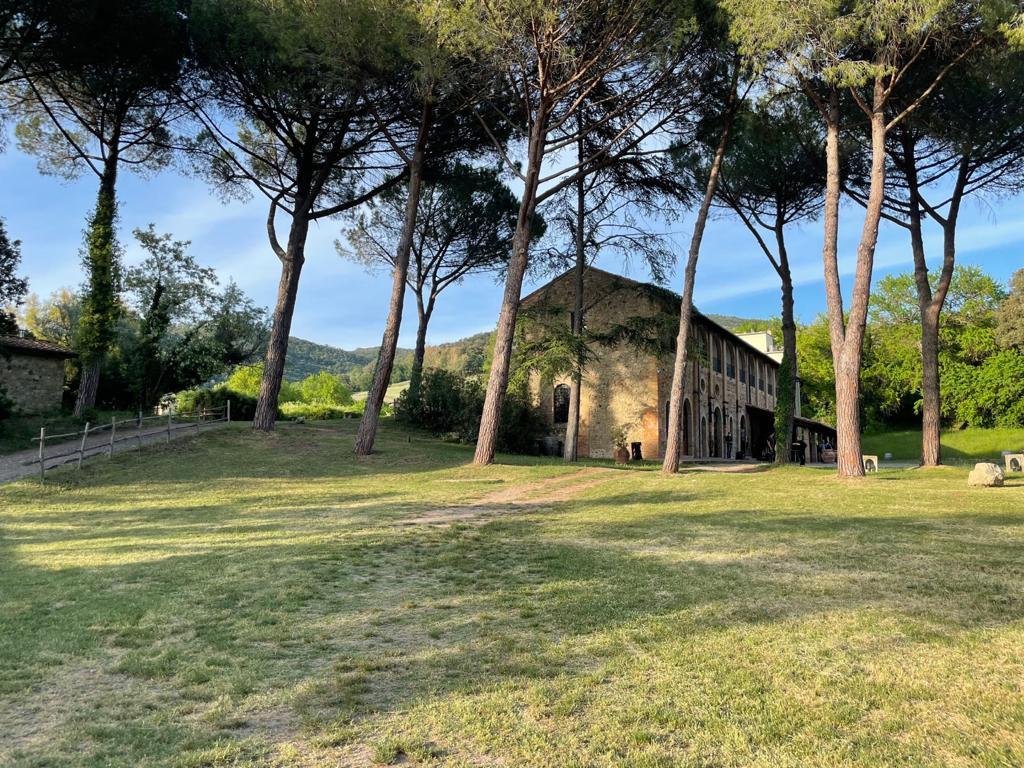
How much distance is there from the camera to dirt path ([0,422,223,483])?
13464 mm

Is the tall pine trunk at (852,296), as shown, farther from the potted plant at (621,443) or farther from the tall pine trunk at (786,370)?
the potted plant at (621,443)

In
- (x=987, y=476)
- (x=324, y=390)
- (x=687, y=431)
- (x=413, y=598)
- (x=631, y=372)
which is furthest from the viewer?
(x=324, y=390)

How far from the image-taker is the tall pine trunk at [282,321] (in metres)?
19.5

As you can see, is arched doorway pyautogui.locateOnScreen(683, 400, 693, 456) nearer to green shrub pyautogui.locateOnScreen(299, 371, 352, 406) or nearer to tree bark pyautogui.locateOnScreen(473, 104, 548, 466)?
tree bark pyautogui.locateOnScreen(473, 104, 548, 466)

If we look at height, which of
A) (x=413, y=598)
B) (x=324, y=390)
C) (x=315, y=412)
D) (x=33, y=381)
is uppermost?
(x=324, y=390)

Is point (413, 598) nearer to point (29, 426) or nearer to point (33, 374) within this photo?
point (29, 426)

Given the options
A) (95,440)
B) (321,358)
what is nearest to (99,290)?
(95,440)

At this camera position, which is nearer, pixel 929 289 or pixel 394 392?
pixel 929 289

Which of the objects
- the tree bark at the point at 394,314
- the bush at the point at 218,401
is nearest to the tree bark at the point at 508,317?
the tree bark at the point at 394,314

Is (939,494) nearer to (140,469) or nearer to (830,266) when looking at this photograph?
(830,266)

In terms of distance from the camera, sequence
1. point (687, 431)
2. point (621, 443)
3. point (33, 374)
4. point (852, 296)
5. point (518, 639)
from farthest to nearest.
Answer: point (687, 431)
point (621, 443)
point (33, 374)
point (852, 296)
point (518, 639)

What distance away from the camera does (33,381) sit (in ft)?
73.4

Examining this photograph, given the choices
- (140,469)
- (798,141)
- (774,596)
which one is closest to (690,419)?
(798,141)

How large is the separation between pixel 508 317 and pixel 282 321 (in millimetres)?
7533
